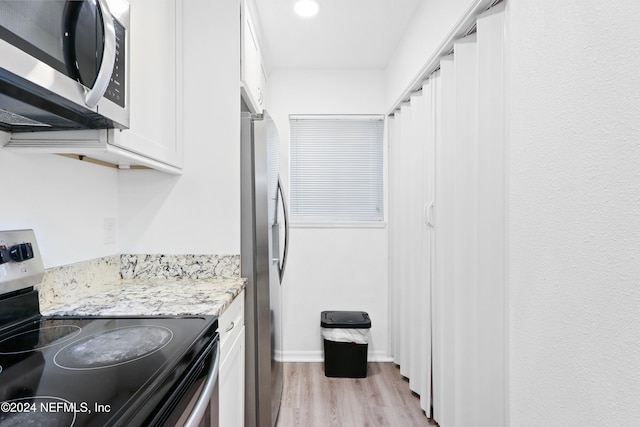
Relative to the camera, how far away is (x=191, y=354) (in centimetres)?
90

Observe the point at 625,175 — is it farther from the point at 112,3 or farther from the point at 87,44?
the point at 112,3

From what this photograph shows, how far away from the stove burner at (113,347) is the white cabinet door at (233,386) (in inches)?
15.4

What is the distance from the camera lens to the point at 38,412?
1.90 ft

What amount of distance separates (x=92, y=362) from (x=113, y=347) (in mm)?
80

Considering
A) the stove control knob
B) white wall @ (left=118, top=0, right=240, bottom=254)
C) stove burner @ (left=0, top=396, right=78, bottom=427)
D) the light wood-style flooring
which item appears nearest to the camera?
stove burner @ (left=0, top=396, right=78, bottom=427)

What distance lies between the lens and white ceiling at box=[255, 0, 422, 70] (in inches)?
82.9

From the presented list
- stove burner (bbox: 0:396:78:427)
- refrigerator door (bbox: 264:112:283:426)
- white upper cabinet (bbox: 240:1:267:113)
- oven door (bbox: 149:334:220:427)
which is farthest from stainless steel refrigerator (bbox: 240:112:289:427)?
stove burner (bbox: 0:396:78:427)

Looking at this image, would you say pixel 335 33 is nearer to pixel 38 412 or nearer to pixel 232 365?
pixel 232 365

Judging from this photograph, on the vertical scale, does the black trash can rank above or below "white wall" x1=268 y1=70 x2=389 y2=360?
below

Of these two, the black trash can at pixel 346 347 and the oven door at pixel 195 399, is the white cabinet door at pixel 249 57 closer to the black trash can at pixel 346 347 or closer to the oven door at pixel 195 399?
the oven door at pixel 195 399

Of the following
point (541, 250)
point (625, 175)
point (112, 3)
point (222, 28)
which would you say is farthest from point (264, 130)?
point (625, 175)

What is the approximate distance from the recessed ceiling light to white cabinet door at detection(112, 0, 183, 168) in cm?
76

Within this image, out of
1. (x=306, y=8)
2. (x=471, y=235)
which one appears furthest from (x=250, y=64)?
(x=471, y=235)

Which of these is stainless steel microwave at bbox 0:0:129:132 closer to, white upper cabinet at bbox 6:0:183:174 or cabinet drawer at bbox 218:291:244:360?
white upper cabinet at bbox 6:0:183:174
